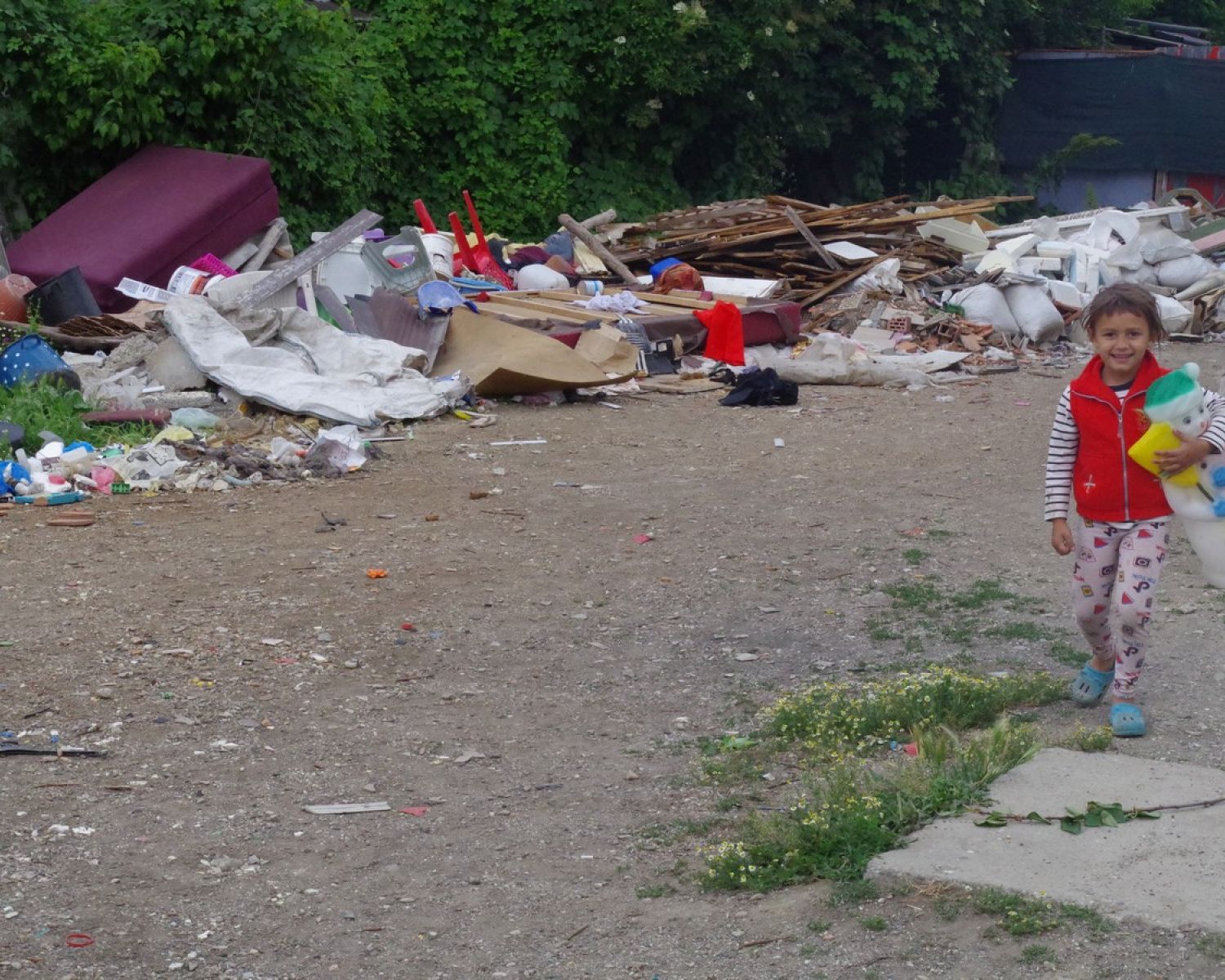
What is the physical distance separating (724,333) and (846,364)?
4.24ft

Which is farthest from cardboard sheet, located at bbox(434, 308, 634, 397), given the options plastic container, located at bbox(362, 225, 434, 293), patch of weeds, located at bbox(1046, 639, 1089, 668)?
patch of weeds, located at bbox(1046, 639, 1089, 668)

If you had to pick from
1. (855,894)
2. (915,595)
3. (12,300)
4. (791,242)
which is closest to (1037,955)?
(855,894)

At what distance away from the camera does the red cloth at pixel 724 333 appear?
13.3 m

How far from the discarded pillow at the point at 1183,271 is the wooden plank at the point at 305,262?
33.7ft

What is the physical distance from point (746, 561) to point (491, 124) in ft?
43.2

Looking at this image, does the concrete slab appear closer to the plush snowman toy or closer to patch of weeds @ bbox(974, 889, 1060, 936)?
patch of weeds @ bbox(974, 889, 1060, 936)

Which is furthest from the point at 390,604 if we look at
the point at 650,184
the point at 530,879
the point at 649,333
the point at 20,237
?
the point at 650,184

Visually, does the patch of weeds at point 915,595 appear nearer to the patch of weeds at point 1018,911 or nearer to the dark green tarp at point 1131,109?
the patch of weeds at point 1018,911

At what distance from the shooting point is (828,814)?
12.0 feet

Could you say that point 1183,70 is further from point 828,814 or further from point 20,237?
point 828,814

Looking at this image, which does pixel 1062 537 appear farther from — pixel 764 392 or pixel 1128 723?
pixel 764 392

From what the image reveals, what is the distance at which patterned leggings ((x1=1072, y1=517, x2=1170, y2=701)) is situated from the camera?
440 cm

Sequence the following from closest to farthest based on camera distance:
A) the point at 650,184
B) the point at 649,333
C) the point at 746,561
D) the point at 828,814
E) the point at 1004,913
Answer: the point at 1004,913
the point at 828,814
the point at 746,561
the point at 649,333
the point at 650,184

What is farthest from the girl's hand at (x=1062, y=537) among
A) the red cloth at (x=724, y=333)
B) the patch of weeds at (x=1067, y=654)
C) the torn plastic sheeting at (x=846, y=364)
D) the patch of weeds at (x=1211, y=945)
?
the red cloth at (x=724, y=333)
